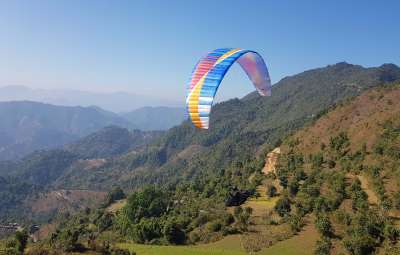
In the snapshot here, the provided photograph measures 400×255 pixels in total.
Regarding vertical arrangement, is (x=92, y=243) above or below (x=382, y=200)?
below

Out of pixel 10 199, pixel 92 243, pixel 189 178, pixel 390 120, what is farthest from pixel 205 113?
pixel 10 199

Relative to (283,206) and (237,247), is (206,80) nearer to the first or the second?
(237,247)

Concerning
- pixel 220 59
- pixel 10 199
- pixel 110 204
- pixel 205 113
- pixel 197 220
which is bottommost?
pixel 10 199

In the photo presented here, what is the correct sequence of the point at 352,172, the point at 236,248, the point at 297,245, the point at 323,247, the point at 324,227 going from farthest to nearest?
the point at 352,172, the point at 236,248, the point at 297,245, the point at 324,227, the point at 323,247

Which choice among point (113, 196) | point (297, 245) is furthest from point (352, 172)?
point (113, 196)

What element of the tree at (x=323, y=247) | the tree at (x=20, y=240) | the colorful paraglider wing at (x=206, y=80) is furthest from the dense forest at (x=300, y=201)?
the colorful paraglider wing at (x=206, y=80)

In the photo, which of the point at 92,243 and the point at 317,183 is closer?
the point at 92,243

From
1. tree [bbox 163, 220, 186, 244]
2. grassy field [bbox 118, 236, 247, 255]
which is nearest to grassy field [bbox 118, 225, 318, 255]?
grassy field [bbox 118, 236, 247, 255]

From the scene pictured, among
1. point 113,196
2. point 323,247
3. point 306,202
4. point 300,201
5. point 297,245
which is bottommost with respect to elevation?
point 113,196

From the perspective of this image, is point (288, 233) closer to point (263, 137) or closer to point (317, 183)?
point (317, 183)

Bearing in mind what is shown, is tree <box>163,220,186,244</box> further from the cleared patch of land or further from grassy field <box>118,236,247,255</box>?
the cleared patch of land

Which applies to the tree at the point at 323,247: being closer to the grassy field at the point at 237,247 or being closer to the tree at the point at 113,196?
the grassy field at the point at 237,247
